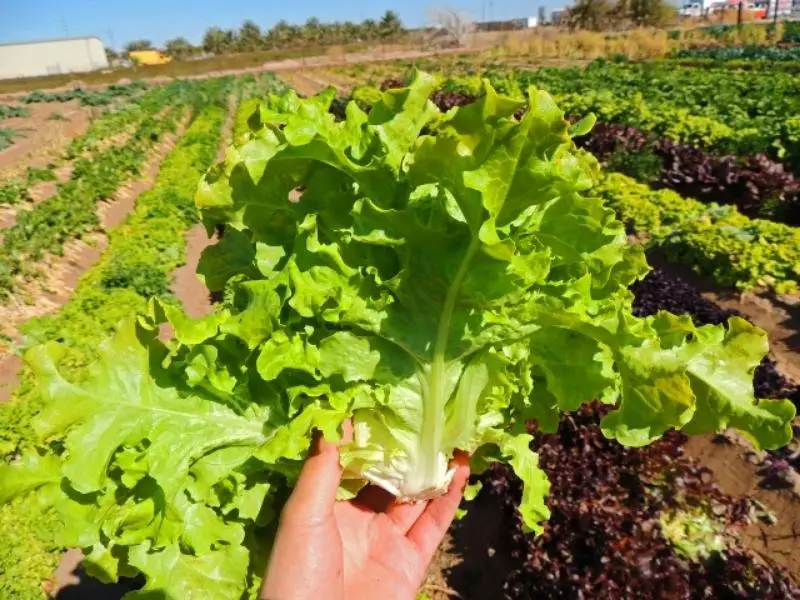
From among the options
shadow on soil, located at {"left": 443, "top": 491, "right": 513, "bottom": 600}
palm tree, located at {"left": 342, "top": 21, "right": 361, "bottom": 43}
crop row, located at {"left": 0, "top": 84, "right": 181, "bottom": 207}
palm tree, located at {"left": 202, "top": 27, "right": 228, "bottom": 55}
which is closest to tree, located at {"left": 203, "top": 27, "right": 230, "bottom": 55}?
palm tree, located at {"left": 202, "top": 27, "right": 228, "bottom": 55}

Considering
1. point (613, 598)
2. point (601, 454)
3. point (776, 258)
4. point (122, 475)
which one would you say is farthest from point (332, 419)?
point (776, 258)

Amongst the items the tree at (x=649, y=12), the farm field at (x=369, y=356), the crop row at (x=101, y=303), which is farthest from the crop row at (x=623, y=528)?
the tree at (x=649, y=12)

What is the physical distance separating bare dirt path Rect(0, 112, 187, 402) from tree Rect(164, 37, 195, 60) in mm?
113950

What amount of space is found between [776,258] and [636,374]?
21.8ft

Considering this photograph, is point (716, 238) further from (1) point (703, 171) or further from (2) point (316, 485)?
(2) point (316, 485)

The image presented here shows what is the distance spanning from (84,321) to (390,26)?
12039cm

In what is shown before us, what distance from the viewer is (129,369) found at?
2.41 m

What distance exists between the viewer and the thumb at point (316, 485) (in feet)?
8.36

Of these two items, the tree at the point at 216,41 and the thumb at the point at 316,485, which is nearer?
the thumb at the point at 316,485

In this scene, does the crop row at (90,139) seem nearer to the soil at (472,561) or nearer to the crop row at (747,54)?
the soil at (472,561)

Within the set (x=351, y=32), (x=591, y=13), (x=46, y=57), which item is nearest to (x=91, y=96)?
(x=591, y=13)

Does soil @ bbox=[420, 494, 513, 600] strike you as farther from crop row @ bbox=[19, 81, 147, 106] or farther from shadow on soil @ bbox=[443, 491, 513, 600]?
crop row @ bbox=[19, 81, 147, 106]

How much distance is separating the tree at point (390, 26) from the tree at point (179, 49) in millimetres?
36772

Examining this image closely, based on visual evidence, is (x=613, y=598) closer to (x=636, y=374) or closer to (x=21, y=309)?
(x=636, y=374)
